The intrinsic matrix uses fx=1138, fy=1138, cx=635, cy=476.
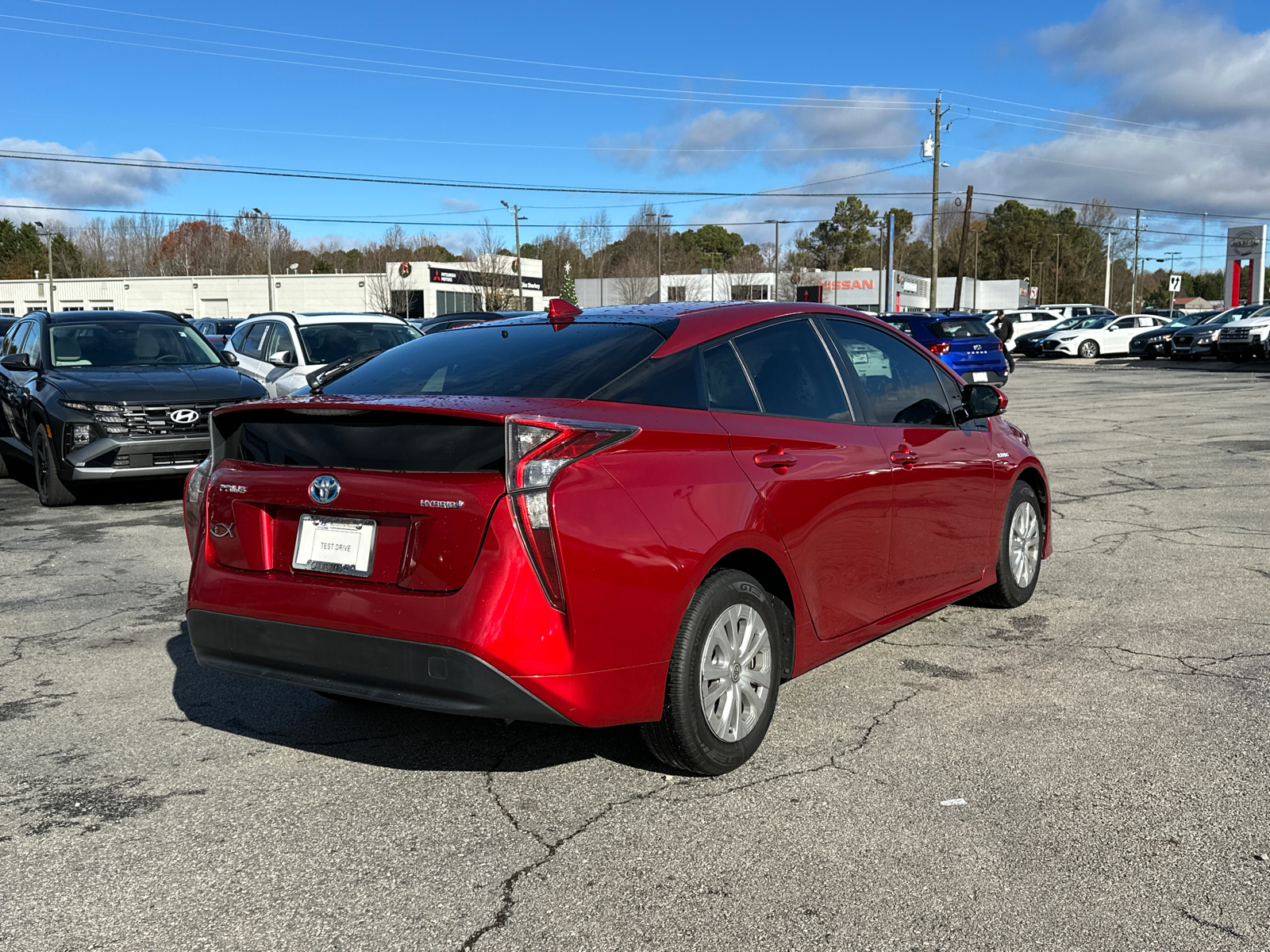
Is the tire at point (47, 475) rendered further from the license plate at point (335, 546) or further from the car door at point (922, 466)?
the car door at point (922, 466)

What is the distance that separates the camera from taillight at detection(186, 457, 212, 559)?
4141mm

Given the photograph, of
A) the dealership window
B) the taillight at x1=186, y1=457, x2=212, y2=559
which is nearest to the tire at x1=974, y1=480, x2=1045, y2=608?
the taillight at x1=186, y1=457, x2=212, y2=559

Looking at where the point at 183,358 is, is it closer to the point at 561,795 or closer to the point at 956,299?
the point at 561,795

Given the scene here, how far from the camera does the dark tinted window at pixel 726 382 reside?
4.11 metres

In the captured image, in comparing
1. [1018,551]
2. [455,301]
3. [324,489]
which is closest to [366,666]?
[324,489]

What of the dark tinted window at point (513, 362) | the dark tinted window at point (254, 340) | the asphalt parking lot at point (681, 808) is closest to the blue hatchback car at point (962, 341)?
the dark tinted window at point (254, 340)

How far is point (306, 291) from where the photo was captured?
250ft

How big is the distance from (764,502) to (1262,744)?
2.04 m

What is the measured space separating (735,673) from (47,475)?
8432mm

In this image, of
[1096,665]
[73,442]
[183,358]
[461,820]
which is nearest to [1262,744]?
[1096,665]

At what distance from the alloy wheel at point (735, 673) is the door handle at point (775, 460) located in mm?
508

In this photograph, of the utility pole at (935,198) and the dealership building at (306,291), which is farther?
the dealership building at (306,291)

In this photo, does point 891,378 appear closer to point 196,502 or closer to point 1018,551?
point 1018,551

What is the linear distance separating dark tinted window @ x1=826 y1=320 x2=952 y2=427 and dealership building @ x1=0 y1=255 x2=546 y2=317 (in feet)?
211
